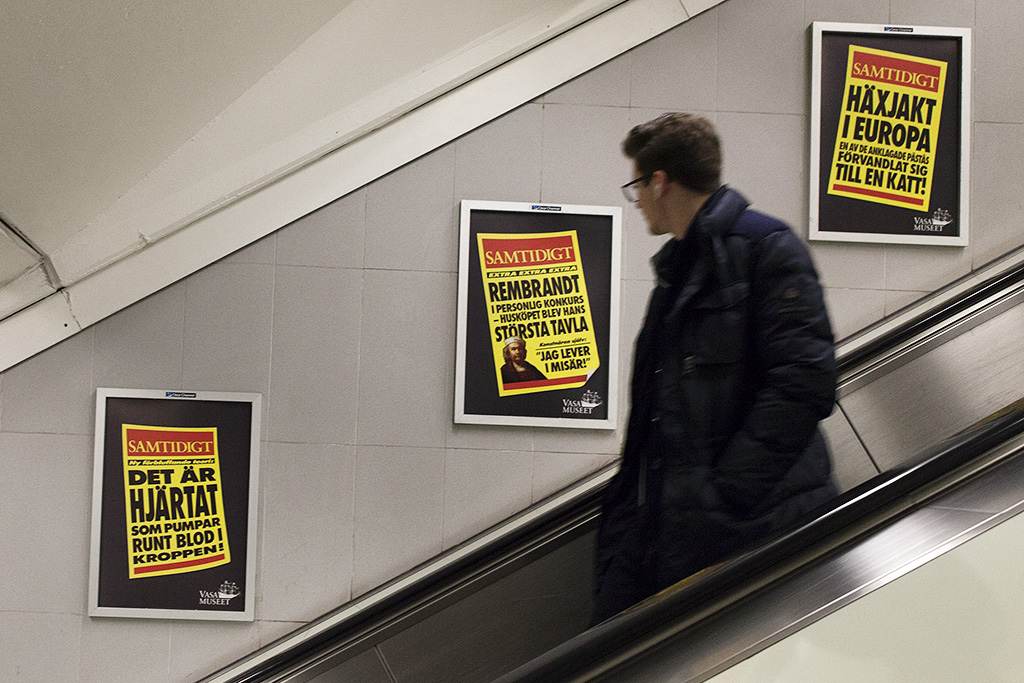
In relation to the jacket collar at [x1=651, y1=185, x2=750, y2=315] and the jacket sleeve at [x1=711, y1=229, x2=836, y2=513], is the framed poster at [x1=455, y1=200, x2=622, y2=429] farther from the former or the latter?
the jacket sleeve at [x1=711, y1=229, x2=836, y2=513]

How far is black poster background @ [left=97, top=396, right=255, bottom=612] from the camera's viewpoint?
7.66 feet

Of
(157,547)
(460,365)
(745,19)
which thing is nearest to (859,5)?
(745,19)

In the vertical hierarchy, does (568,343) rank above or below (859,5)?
below

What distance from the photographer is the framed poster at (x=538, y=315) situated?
2.34 metres

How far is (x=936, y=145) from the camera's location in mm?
2395

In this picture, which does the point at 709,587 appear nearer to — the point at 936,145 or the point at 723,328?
the point at 723,328

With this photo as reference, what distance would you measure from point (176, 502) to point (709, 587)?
6.03 feet

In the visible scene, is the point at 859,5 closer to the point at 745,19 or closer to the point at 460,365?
the point at 745,19

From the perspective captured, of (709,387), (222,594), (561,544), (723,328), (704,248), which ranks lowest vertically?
(222,594)

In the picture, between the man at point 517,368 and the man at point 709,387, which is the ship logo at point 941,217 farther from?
the man at point 517,368

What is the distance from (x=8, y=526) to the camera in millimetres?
2336

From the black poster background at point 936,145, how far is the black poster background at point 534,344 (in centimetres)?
75

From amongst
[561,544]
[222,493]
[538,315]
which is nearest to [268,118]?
[538,315]

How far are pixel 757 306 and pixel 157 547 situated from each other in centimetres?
205
